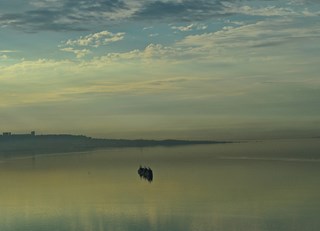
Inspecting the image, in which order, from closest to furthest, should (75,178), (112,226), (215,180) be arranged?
(112,226), (215,180), (75,178)

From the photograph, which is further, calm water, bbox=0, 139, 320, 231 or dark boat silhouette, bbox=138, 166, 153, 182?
dark boat silhouette, bbox=138, 166, 153, 182

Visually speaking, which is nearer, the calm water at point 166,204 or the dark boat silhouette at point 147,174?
the calm water at point 166,204

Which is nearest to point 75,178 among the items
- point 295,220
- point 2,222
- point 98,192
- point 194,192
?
point 98,192

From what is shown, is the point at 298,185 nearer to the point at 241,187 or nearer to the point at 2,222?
the point at 241,187

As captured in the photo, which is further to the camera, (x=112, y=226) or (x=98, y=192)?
(x=98, y=192)

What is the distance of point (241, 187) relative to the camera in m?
79.4

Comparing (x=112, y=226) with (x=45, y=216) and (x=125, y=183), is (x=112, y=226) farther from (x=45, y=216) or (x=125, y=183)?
(x=125, y=183)

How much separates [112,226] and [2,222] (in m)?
11.2

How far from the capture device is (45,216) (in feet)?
176

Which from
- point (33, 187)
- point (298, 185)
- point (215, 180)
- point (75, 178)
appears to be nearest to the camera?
point (298, 185)

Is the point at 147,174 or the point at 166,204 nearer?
the point at 166,204

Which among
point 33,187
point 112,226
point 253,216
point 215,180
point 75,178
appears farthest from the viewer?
point 75,178

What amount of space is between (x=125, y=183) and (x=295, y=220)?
4806 cm

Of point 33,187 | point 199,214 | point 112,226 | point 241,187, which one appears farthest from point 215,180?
point 112,226
